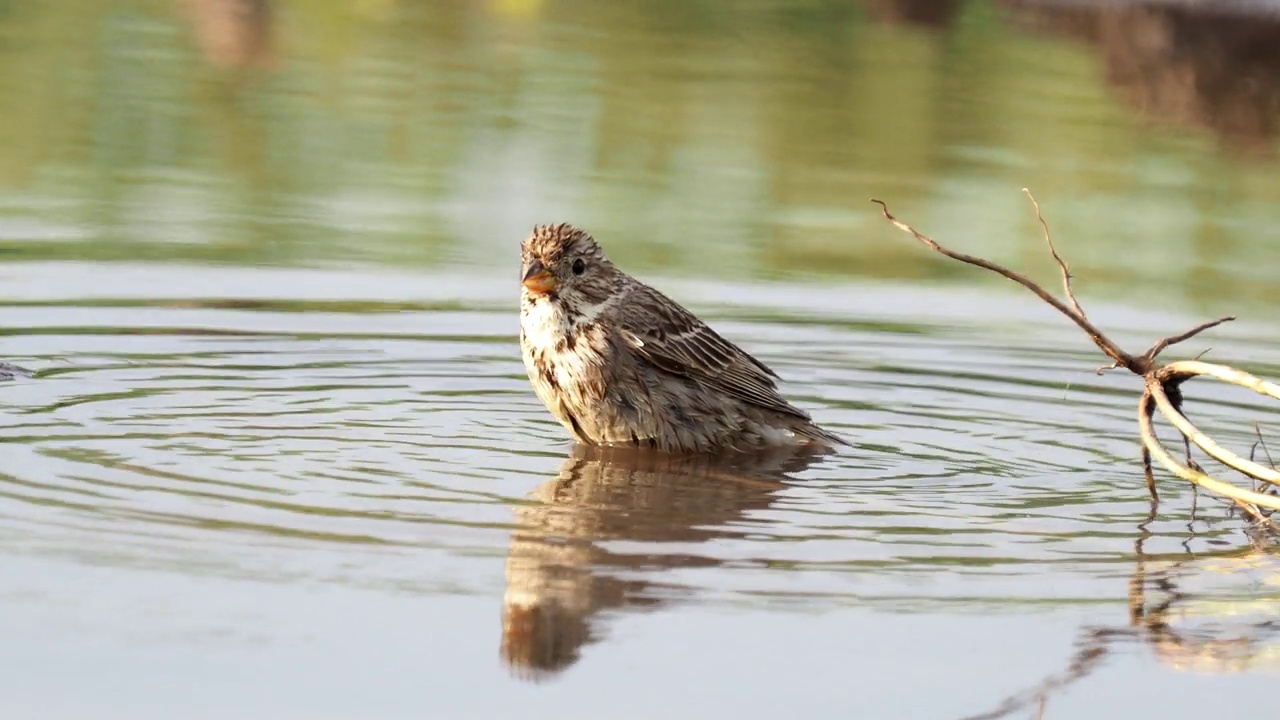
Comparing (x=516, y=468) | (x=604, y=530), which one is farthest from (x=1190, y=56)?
(x=604, y=530)

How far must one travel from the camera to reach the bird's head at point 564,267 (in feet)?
29.2

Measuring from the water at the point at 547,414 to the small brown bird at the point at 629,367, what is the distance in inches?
8.3

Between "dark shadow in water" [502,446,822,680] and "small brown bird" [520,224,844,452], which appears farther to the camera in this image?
"small brown bird" [520,224,844,452]

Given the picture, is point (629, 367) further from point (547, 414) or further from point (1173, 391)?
point (1173, 391)

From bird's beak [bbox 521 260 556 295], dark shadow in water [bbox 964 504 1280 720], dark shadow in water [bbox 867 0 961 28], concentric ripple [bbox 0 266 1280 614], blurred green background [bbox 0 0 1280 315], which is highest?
dark shadow in water [bbox 867 0 961 28]

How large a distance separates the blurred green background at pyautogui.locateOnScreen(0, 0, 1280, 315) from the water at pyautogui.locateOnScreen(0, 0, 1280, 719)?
59 millimetres

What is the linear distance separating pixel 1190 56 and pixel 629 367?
496 inches

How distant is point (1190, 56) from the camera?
67.1 ft

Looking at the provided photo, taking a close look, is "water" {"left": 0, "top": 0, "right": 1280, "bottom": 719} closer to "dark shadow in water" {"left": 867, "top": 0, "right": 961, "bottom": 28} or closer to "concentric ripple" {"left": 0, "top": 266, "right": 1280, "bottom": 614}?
"concentric ripple" {"left": 0, "top": 266, "right": 1280, "bottom": 614}

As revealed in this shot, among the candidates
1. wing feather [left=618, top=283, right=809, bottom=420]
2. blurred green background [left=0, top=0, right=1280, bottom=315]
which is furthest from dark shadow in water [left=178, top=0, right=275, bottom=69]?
wing feather [left=618, top=283, right=809, bottom=420]

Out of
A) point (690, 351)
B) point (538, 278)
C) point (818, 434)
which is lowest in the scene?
point (818, 434)

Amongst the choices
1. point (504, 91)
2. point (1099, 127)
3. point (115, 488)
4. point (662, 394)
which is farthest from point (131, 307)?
point (1099, 127)

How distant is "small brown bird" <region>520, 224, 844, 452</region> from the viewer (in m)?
8.91

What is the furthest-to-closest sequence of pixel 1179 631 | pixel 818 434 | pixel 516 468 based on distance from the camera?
pixel 818 434, pixel 516 468, pixel 1179 631
